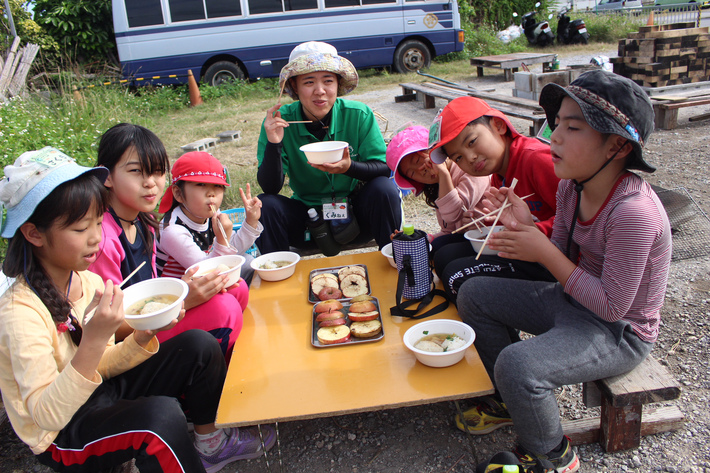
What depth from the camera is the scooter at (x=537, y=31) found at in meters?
14.4

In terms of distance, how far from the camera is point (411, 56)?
1199cm

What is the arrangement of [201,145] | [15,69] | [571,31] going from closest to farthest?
[201,145], [15,69], [571,31]

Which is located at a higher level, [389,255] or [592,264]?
[592,264]

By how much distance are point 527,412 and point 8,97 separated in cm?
811

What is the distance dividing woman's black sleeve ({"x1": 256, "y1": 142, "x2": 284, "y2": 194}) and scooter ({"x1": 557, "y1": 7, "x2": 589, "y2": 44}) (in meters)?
13.9

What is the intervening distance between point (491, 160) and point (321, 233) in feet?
4.23

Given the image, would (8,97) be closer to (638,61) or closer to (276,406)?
(276,406)

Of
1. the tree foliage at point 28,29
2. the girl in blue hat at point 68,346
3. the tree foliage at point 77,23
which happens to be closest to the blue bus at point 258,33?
the tree foliage at point 77,23

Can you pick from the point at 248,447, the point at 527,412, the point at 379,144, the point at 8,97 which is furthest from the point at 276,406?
the point at 8,97

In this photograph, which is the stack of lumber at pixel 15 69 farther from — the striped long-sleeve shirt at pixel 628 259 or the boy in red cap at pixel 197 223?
the striped long-sleeve shirt at pixel 628 259

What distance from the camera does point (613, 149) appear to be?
165 centimetres

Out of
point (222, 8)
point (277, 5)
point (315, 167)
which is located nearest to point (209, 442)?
point (315, 167)

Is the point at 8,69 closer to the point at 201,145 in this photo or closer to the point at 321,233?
the point at 201,145

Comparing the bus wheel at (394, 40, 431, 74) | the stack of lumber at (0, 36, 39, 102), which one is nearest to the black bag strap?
the stack of lumber at (0, 36, 39, 102)
